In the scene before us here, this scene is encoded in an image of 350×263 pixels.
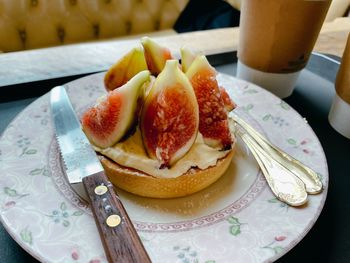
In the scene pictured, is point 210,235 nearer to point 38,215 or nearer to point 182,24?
point 38,215

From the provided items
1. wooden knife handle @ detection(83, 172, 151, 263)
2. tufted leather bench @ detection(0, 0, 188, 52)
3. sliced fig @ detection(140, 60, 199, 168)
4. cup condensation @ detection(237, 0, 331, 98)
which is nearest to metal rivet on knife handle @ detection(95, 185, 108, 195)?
wooden knife handle @ detection(83, 172, 151, 263)

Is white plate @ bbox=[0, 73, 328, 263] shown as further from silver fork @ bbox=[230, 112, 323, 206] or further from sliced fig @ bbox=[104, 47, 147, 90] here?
sliced fig @ bbox=[104, 47, 147, 90]

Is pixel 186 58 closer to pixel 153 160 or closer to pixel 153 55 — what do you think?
pixel 153 55

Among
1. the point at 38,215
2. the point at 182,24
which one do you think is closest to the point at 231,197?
the point at 38,215

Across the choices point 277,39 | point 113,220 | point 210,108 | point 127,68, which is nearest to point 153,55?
point 127,68

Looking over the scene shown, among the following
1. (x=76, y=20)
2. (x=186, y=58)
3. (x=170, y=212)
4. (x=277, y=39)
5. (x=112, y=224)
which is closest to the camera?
(x=112, y=224)

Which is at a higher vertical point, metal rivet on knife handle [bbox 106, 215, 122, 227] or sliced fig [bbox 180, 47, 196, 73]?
sliced fig [bbox 180, 47, 196, 73]
